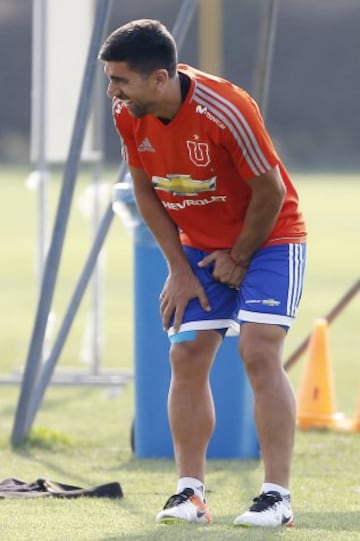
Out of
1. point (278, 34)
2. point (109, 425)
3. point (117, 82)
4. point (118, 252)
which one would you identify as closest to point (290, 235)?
point (117, 82)

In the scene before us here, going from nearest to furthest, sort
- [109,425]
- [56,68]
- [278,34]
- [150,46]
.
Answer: [150,46] < [109,425] < [56,68] < [278,34]

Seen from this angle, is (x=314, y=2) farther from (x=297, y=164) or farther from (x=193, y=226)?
(x=193, y=226)

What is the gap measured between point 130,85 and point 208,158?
0.37 m

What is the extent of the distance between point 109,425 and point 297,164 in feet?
101

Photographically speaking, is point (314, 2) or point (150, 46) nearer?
point (150, 46)

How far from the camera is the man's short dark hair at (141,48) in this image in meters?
5.04

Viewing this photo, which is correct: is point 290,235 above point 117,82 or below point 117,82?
below

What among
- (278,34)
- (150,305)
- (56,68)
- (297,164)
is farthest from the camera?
(278,34)

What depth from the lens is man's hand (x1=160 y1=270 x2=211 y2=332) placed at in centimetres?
541

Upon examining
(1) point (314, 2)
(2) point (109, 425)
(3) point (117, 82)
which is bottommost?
(1) point (314, 2)

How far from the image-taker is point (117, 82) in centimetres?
507

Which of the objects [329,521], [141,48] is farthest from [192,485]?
[141,48]

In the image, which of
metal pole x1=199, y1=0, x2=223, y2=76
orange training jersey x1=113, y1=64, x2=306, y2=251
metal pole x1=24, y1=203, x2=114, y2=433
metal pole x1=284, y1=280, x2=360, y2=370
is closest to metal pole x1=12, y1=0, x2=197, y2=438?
metal pole x1=24, y1=203, x2=114, y2=433

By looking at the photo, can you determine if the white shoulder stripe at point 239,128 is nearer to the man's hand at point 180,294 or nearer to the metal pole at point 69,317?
the man's hand at point 180,294
